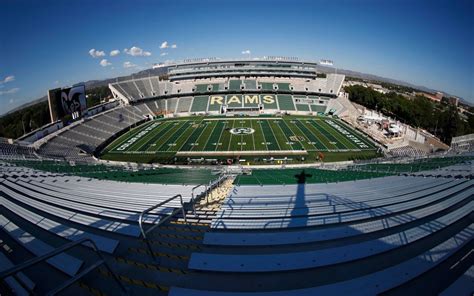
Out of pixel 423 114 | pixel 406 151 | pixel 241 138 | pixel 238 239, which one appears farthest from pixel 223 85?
pixel 238 239

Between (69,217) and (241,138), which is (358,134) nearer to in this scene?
(241,138)

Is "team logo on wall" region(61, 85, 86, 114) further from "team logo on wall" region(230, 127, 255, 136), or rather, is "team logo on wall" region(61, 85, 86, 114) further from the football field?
"team logo on wall" region(230, 127, 255, 136)

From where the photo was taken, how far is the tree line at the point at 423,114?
128 ft

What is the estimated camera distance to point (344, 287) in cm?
337

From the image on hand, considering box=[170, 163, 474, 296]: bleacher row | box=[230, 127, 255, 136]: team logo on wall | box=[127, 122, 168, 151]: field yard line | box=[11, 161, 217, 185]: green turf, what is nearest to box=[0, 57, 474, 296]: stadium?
box=[170, 163, 474, 296]: bleacher row

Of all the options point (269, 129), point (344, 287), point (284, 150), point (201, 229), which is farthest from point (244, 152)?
point (344, 287)

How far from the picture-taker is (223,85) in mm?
60438

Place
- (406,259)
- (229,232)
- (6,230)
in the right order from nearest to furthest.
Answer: (406,259) < (229,232) < (6,230)

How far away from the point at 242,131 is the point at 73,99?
83.7 ft

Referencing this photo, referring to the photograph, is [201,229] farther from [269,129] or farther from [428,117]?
[428,117]

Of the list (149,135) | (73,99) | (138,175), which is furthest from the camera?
(149,135)

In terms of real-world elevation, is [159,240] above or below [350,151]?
above

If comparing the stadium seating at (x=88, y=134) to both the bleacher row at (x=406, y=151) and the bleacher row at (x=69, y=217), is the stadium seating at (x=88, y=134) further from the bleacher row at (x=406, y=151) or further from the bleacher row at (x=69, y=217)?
the bleacher row at (x=406, y=151)

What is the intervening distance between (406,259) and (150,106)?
183 feet
